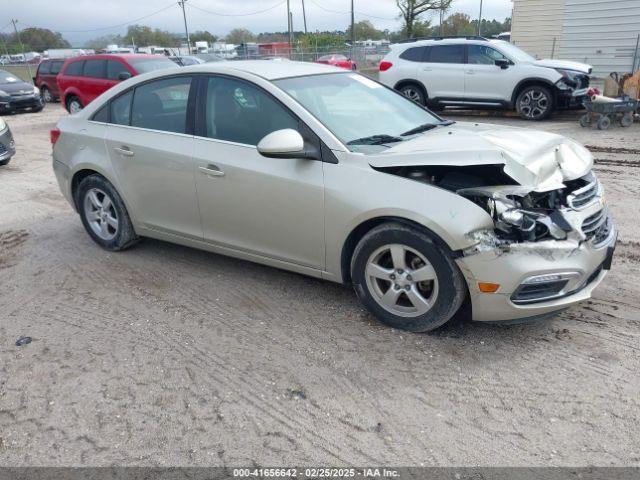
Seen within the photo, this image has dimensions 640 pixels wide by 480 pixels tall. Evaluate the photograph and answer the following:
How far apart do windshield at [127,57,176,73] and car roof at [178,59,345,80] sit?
978 centimetres

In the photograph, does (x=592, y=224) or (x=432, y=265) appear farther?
(x=592, y=224)

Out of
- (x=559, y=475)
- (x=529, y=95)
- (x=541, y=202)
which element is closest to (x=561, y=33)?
(x=529, y=95)

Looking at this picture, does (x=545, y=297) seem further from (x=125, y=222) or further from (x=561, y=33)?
(x=561, y=33)

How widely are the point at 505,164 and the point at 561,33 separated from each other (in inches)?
830

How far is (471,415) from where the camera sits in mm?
2871

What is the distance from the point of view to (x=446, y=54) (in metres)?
13.3

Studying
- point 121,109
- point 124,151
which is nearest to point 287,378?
point 124,151

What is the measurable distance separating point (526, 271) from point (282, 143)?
5.62 ft

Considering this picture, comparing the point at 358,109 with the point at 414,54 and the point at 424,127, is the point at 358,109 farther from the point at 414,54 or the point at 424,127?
the point at 414,54

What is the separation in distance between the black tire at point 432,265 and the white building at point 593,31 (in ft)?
60.8

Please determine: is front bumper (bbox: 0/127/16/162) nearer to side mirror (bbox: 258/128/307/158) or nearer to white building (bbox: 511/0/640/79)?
side mirror (bbox: 258/128/307/158)

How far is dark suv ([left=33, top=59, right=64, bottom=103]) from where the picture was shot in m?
21.5

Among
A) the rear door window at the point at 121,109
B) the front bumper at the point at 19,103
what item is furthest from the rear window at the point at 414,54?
the front bumper at the point at 19,103

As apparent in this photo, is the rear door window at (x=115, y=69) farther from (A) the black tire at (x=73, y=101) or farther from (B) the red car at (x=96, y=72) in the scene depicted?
(A) the black tire at (x=73, y=101)
